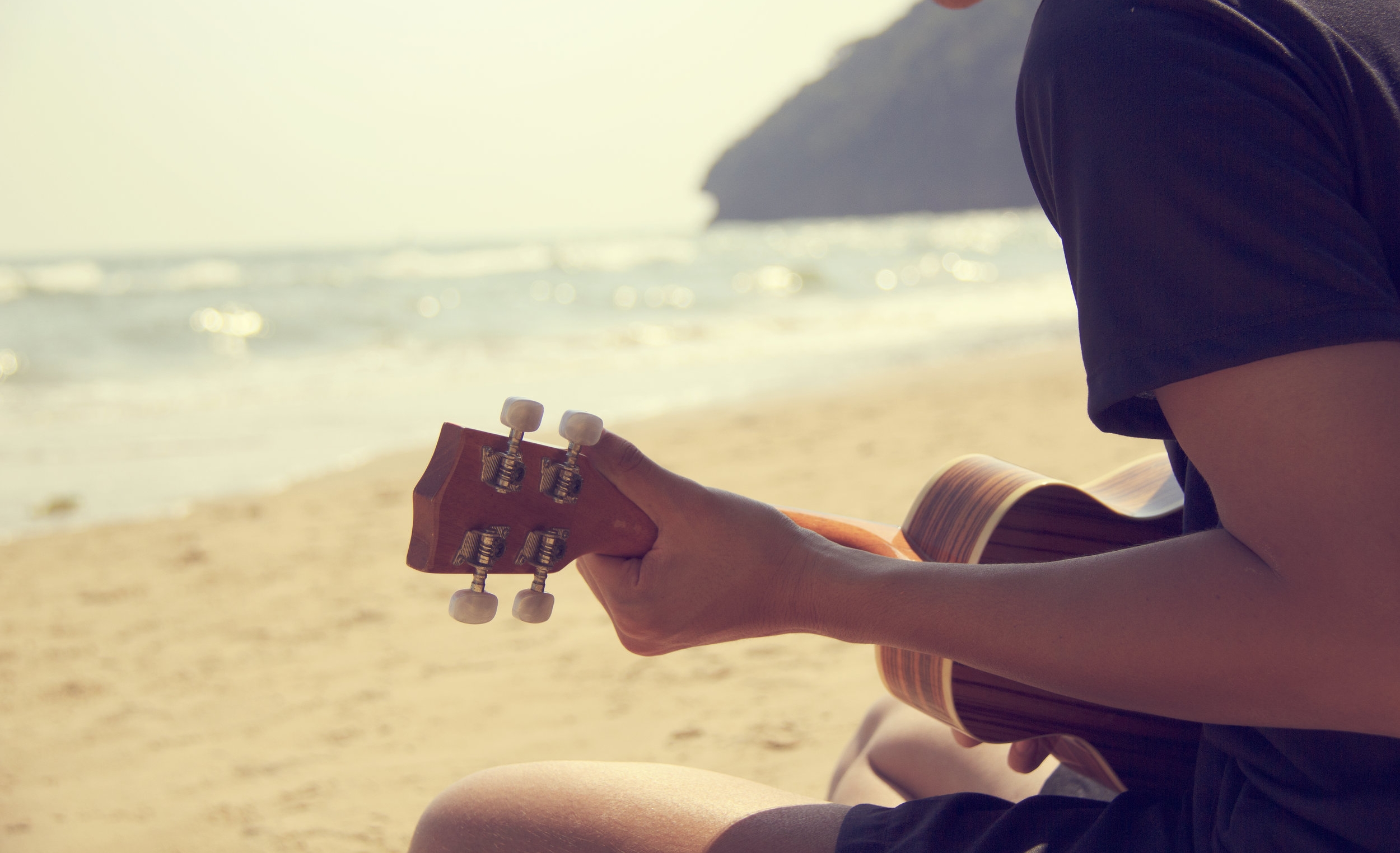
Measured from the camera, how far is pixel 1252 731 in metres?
0.87

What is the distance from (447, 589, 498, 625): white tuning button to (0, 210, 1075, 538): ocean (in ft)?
16.1

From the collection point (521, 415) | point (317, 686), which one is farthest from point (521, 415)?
point (317, 686)

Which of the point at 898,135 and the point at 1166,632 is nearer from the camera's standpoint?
the point at 1166,632

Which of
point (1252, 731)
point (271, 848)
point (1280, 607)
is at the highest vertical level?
point (1280, 607)

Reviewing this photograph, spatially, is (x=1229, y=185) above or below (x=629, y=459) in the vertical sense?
above

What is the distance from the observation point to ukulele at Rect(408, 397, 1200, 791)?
1040mm

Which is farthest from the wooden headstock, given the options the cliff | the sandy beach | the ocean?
the cliff

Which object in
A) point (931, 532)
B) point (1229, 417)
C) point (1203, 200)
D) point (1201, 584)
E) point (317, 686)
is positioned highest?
point (1203, 200)

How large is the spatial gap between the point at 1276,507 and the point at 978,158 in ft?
254

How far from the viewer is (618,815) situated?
3.53ft

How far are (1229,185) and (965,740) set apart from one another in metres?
1.05

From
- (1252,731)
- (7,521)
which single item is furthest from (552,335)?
(1252,731)

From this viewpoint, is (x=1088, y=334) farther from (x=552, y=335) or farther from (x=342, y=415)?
(x=552, y=335)

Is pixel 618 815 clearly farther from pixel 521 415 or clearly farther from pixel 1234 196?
pixel 1234 196
